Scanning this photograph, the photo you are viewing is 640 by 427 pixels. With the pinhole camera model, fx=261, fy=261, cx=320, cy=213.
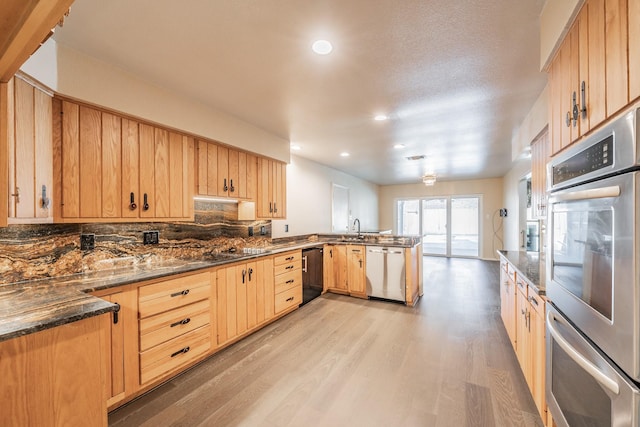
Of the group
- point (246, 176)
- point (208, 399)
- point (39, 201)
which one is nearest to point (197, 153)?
point (246, 176)

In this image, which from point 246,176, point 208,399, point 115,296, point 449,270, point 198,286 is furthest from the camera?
point 449,270

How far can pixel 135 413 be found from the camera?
1.82 meters

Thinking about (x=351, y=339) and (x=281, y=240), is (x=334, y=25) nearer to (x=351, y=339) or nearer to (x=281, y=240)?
(x=351, y=339)

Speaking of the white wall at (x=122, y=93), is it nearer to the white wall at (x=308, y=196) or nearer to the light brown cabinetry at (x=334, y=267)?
the white wall at (x=308, y=196)

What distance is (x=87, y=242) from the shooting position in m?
2.18

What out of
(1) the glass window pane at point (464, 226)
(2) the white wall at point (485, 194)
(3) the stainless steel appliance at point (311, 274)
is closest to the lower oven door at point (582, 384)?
(3) the stainless steel appliance at point (311, 274)

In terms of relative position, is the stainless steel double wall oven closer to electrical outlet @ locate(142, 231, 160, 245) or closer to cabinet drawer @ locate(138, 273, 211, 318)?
cabinet drawer @ locate(138, 273, 211, 318)

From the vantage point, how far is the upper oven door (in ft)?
2.56

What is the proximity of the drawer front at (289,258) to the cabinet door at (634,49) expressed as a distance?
10.4 ft

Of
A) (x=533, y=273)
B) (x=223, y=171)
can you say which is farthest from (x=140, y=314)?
(x=533, y=273)

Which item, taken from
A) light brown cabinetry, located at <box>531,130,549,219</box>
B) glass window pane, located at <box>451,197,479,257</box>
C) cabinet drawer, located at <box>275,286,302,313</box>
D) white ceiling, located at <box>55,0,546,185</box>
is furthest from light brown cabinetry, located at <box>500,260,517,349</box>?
glass window pane, located at <box>451,197,479,257</box>

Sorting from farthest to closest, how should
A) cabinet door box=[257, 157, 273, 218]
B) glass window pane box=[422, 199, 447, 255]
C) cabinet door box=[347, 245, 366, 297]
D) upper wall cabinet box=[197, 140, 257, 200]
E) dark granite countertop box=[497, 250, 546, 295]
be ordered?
1. glass window pane box=[422, 199, 447, 255]
2. cabinet door box=[347, 245, 366, 297]
3. cabinet door box=[257, 157, 273, 218]
4. upper wall cabinet box=[197, 140, 257, 200]
5. dark granite countertop box=[497, 250, 546, 295]

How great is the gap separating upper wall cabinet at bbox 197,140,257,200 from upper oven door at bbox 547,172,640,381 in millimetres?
2934

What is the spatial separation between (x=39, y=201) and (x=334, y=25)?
7.24 ft
